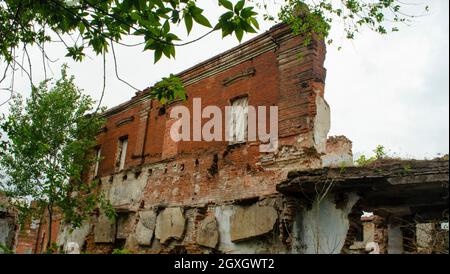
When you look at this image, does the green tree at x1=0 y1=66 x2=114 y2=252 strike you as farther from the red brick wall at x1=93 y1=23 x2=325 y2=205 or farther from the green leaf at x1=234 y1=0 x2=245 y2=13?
the green leaf at x1=234 y1=0 x2=245 y2=13

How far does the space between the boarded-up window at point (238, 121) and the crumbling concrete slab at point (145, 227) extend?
366 centimetres

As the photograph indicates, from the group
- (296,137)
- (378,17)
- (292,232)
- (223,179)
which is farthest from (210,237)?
(378,17)

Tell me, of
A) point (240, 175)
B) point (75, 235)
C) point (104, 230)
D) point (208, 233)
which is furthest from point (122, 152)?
point (240, 175)

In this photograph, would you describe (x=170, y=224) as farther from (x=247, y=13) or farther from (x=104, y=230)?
(x=247, y=13)

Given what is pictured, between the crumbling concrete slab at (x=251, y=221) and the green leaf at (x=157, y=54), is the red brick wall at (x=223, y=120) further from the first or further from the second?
the green leaf at (x=157, y=54)

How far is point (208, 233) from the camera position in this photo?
34.9 feet

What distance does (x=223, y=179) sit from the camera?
1093cm

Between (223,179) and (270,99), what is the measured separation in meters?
2.48

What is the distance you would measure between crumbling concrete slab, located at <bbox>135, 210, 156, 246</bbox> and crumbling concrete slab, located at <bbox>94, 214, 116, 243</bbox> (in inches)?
54.0

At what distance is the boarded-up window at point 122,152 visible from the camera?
15277mm

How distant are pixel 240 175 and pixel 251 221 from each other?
1.32 metres

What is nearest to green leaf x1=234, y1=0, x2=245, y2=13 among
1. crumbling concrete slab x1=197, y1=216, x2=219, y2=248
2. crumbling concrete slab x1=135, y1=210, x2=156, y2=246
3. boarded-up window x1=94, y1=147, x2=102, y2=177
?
crumbling concrete slab x1=197, y1=216, x2=219, y2=248

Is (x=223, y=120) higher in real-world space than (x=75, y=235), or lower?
higher
